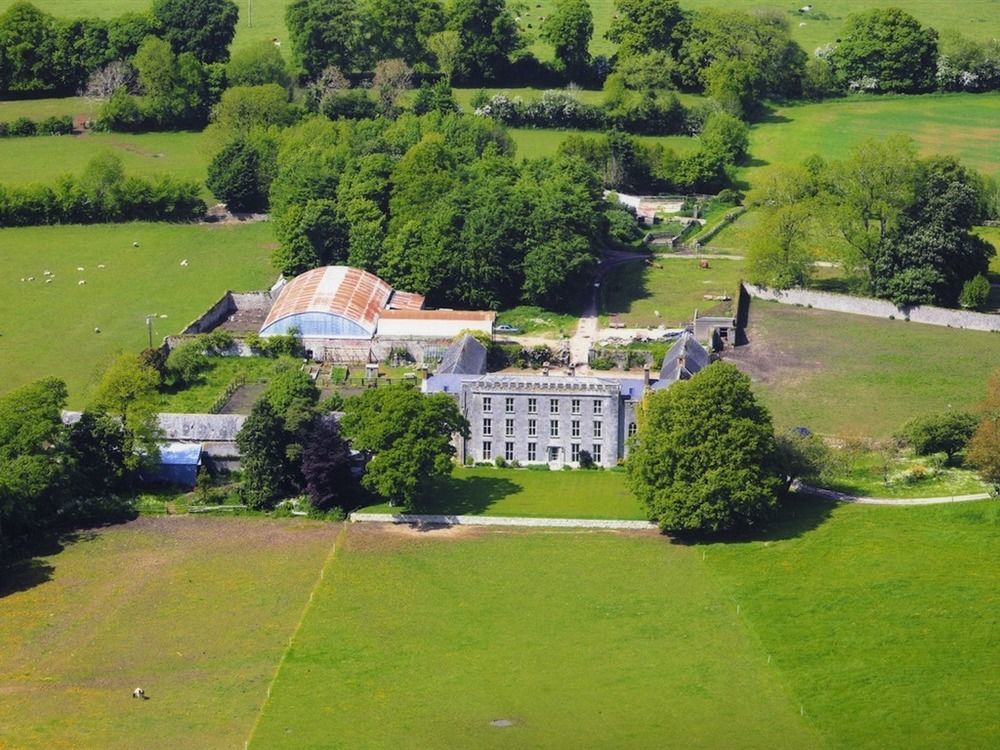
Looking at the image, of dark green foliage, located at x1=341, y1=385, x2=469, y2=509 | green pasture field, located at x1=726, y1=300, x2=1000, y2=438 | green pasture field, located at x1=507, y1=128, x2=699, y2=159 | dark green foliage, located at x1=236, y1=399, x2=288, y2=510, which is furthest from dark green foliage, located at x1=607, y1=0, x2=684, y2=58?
dark green foliage, located at x1=236, y1=399, x2=288, y2=510

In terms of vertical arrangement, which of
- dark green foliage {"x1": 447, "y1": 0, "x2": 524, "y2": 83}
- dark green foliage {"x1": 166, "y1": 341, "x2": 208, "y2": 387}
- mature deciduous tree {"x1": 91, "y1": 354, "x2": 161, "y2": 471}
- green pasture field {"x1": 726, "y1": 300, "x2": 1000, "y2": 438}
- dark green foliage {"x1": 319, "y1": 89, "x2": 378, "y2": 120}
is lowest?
green pasture field {"x1": 726, "y1": 300, "x2": 1000, "y2": 438}

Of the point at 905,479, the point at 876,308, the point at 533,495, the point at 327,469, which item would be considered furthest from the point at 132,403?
the point at 876,308

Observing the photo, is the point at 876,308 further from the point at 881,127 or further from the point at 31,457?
the point at 31,457

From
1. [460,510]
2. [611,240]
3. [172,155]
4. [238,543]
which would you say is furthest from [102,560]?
[172,155]

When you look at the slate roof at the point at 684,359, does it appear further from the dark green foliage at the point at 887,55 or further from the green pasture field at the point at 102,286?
the dark green foliage at the point at 887,55

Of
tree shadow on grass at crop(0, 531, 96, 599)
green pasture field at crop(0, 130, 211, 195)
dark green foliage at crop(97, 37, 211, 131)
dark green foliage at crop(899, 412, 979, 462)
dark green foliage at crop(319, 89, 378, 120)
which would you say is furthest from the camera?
dark green foliage at crop(97, 37, 211, 131)

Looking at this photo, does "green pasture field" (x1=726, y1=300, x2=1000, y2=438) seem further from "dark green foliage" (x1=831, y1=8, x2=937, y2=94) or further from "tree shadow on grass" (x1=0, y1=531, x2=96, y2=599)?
"dark green foliage" (x1=831, y1=8, x2=937, y2=94)

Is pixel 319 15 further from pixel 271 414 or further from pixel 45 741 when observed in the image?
pixel 45 741

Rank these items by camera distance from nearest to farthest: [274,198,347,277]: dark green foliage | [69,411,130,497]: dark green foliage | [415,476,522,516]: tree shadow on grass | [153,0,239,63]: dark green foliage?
[69,411,130,497]: dark green foliage, [415,476,522,516]: tree shadow on grass, [274,198,347,277]: dark green foliage, [153,0,239,63]: dark green foliage
